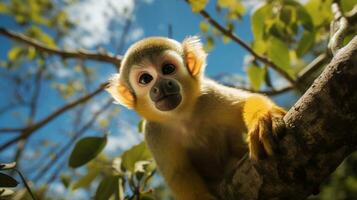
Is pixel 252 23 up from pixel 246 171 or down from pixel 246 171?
up

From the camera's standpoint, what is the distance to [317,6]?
4.04m

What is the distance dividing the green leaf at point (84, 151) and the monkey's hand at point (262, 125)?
4.04ft

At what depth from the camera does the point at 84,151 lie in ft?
10.2

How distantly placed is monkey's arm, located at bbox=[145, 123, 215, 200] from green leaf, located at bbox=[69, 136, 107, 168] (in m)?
0.85

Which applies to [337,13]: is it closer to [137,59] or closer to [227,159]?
[227,159]

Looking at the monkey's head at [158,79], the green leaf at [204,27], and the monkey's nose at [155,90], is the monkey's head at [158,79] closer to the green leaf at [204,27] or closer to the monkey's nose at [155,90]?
the monkey's nose at [155,90]

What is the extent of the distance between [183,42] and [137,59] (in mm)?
747

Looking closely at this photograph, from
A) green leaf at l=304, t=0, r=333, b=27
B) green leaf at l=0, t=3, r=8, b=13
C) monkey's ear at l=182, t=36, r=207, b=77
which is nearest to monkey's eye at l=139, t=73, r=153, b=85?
monkey's ear at l=182, t=36, r=207, b=77

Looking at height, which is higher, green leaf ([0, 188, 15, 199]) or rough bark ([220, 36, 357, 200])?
green leaf ([0, 188, 15, 199])

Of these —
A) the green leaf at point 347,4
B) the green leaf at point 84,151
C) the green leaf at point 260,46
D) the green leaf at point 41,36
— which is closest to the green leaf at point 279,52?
the green leaf at point 260,46

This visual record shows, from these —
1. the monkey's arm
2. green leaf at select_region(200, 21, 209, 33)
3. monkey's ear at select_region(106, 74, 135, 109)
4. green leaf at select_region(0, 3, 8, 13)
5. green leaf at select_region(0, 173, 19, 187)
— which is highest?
green leaf at select_region(0, 3, 8, 13)

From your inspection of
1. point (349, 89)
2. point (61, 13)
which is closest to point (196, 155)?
point (349, 89)

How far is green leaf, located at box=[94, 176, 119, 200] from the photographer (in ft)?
9.76

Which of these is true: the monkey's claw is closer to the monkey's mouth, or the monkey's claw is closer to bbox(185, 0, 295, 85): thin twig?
the monkey's mouth
